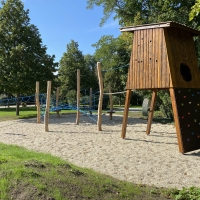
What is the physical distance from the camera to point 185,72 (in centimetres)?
976

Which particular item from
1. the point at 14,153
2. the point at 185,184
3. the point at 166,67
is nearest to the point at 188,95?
the point at 166,67

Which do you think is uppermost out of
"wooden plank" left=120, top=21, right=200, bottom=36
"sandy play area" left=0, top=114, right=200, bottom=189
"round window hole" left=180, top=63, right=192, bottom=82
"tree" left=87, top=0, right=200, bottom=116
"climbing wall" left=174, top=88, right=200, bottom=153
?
"tree" left=87, top=0, right=200, bottom=116

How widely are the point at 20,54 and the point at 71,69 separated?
65.9ft

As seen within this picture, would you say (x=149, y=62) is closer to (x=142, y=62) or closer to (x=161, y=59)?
(x=142, y=62)

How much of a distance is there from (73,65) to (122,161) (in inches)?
1306

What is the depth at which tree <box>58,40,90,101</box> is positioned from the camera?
123ft

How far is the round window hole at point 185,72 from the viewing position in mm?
9512

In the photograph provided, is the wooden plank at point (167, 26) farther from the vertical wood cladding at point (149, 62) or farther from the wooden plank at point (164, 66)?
the wooden plank at point (164, 66)

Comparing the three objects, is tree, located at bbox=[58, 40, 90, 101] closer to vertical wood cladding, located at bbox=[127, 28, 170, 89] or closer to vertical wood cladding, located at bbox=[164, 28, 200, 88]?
vertical wood cladding, located at bbox=[127, 28, 170, 89]

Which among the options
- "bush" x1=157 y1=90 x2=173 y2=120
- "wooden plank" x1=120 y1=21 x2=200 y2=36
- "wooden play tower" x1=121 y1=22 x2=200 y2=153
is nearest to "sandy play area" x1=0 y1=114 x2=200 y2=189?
"wooden play tower" x1=121 y1=22 x2=200 y2=153

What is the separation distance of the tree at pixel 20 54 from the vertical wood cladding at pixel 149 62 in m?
10.4

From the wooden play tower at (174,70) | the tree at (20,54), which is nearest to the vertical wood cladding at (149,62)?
the wooden play tower at (174,70)

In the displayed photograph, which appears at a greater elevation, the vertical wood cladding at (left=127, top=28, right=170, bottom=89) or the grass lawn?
the vertical wood cladding at (left=127, top=28, right=170, bottom=89)

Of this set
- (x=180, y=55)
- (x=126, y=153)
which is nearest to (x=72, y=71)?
(x=180, y=55)
